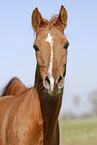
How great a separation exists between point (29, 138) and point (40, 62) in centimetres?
110

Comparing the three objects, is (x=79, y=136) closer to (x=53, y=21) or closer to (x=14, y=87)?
(x=14, y=87)

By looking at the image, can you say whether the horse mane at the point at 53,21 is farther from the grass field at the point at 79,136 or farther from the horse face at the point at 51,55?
the grass field at the point at 79,136

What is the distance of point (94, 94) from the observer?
265 feet

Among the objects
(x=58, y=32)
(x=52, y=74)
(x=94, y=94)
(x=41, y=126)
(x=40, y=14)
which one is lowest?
(x=94, y=94)

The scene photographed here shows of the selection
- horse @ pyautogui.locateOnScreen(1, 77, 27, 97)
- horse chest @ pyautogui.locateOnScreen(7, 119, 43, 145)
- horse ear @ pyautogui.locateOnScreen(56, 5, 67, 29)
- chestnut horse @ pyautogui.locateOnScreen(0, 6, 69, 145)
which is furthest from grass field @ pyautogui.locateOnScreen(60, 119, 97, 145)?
horse ear @ pyautogui.locateOnScreen(56, 5, 67, 29)

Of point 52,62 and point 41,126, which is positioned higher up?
point 52,62

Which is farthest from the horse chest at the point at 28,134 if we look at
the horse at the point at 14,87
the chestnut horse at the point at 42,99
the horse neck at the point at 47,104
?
the horse at the point at 14,87

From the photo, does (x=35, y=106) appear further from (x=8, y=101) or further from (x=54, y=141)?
(x=8, y=101)

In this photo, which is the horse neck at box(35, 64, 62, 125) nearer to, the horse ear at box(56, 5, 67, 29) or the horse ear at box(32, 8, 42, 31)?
the horse ear at box(32, 8, 42, 31)

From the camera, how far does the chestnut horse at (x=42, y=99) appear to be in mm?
3417

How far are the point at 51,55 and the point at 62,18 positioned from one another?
0.88 m

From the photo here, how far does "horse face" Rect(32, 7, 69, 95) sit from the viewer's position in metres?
3.19

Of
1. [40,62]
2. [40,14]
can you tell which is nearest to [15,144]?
[40,62]

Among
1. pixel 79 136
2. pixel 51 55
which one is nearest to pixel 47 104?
pixel 51 55
